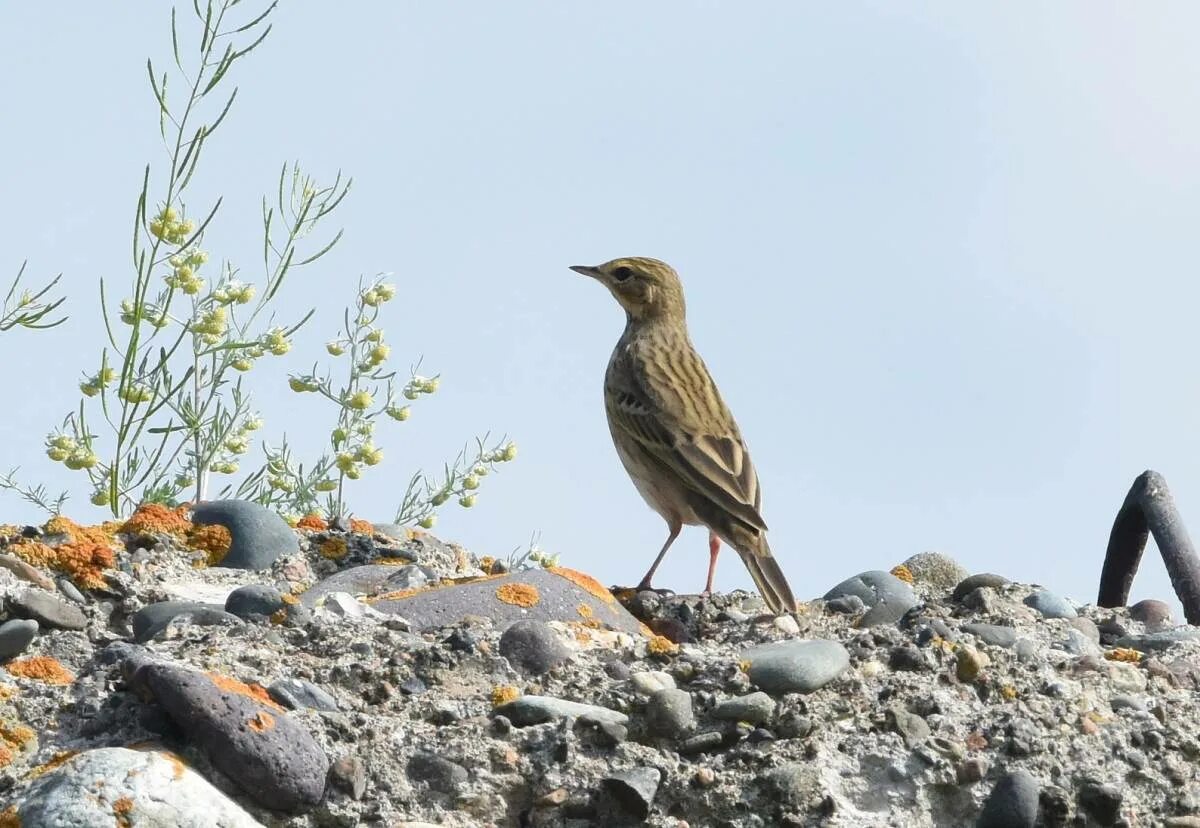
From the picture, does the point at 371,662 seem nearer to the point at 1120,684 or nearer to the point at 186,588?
the point at 186,588

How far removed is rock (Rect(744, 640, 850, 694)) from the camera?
4.52 m

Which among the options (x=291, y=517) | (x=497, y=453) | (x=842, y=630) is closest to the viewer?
(x=842, y=630)

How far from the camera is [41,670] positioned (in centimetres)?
→ 478

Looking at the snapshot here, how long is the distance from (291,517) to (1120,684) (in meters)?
4.27

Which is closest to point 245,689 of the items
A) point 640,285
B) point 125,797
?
point 125,797

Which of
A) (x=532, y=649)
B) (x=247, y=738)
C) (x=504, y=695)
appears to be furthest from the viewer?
(x=532, y=649)

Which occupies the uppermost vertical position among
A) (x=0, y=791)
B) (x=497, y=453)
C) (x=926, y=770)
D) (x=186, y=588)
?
(x=497, y=453)

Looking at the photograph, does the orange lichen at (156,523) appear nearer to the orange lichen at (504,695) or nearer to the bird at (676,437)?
the bird at (676,437)

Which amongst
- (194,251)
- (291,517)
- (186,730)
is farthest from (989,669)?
(194,251)

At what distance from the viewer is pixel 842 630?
19.5ft

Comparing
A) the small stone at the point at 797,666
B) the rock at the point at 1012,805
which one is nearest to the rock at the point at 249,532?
the small stone at the point at 797,666

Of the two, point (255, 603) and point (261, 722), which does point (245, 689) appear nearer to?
point (261, 722)

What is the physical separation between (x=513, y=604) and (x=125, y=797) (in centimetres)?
199

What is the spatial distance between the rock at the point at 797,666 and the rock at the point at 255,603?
1580 mm
